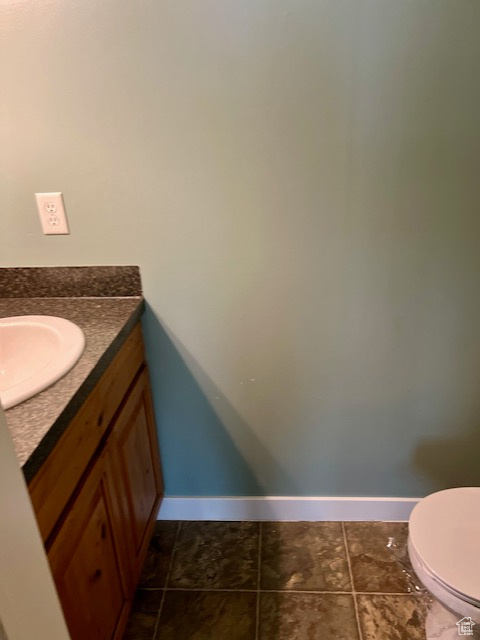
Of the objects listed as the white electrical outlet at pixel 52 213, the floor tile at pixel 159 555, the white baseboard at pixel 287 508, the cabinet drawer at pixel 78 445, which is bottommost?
the floor tile at pixel 159 555

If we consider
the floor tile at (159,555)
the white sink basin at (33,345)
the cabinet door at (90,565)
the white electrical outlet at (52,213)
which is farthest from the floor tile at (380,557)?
the white electrical outlet at (52,213)

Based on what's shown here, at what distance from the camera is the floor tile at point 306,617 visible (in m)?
1.46

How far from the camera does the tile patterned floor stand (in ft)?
4.85

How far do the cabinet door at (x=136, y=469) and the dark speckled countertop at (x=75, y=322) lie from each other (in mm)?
220

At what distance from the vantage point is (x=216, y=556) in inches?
67.3

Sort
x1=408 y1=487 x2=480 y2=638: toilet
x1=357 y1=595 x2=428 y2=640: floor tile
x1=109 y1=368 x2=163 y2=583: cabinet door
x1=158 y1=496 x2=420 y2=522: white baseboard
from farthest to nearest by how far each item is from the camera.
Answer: x1=158 y1=496 x2=420 y2=522: white baseboard, x1=357 y1=595 x2=428 y2=640: floor tile, x1=109 y1=368 x2=163 y2=583: cabinet door, x1=408 y1=487 x2=480 y2=638: toilet

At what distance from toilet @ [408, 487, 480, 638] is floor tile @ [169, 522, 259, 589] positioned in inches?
24.0

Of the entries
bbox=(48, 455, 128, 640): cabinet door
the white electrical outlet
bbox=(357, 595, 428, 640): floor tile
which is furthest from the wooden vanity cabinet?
bbox=(357, 595, 428, 640): floor tile

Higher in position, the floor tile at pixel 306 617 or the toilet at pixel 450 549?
the toilet at pixel 450 549

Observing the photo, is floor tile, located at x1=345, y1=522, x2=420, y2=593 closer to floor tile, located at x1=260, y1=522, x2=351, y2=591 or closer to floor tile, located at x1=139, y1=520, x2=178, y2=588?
floor tile, located at x1=260, y1=522, x2=351, y2=591

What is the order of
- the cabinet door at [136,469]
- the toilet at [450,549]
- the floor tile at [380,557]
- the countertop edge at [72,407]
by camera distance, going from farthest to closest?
1. the floor tile at [380,557]
2. the cabinet door at [136,469]
3. the toilet at [450,549]
4. the countertop edge at [72,407]

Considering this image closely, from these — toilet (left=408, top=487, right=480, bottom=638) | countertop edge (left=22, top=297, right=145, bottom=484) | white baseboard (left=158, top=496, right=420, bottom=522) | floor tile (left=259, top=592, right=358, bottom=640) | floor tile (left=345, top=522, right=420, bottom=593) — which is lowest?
floor tile (left=259, top=592, right=358, bottom=640)

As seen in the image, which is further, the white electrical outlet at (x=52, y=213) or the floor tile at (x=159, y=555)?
the floor tile at (x=159, y=555)

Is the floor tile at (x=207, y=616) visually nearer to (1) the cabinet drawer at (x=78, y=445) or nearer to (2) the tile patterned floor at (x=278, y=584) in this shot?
(2) the tile patterned floor at (x=278, y=584)
